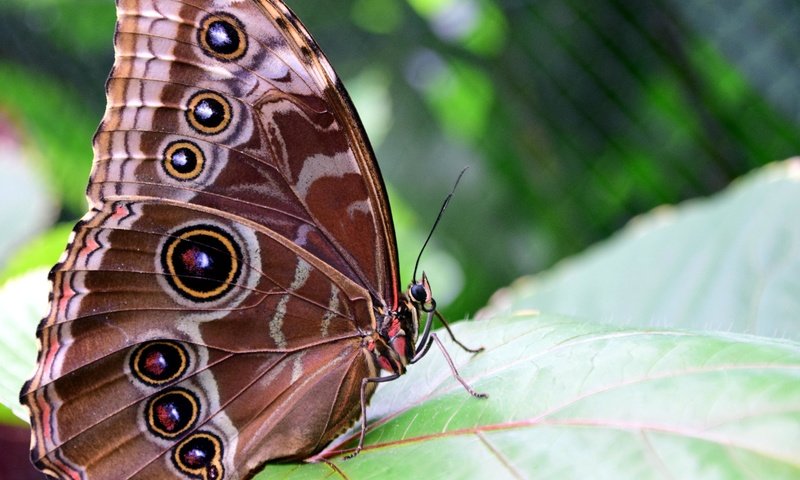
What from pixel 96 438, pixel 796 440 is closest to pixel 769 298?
pixel 796 440

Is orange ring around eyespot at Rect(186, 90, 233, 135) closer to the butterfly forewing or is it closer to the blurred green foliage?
the butterfly forewing

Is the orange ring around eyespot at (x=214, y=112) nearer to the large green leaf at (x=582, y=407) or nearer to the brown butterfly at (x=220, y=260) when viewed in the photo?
the brown butterfly at (x=220, y=260)

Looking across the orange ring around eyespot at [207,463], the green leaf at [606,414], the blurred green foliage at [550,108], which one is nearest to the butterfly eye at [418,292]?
the green leaf at [606,414]

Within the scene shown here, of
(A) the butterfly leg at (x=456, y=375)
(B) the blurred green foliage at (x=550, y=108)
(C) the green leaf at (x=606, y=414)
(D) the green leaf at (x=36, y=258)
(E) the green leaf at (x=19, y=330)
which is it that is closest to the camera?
(C) the green leaf at (x=606, y=414)

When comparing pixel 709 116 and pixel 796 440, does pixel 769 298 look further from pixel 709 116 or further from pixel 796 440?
pixel 709 116

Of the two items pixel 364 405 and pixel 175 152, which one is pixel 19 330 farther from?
pixel 364 405
